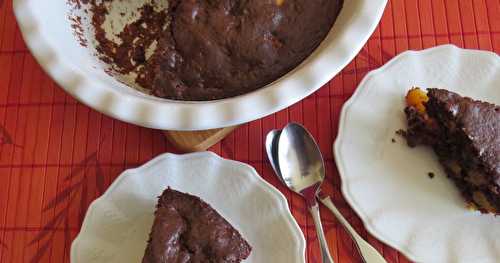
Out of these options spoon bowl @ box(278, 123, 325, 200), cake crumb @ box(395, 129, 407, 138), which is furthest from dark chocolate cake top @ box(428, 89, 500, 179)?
spoon bowl @ box(278, 123, 325, 200)

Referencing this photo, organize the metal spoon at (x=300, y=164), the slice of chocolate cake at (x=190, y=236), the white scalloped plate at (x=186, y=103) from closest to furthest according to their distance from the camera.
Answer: the white scalloped plate at (x=186, y=103)
the slice of chocolate cake at (x=190, y=236)
the metal spoon at (x=300, y=164)

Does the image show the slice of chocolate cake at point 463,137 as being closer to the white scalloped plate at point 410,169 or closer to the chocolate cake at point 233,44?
the white scalloped plate at point 410,169

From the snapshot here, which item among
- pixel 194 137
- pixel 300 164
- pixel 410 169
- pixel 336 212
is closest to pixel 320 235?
pixel 336 212

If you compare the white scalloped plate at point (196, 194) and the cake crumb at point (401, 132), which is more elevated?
the cake crumb at point (401, 132)

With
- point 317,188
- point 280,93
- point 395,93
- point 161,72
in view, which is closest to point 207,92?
point 161,72

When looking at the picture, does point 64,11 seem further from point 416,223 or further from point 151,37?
point 416,223

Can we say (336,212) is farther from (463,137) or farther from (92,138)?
(92,138)

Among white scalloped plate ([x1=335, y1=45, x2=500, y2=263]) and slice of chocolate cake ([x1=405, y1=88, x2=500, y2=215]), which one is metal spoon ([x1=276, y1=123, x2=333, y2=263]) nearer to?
white scalloped plate ([x1=335, y1=45, x2=500, y2=263])

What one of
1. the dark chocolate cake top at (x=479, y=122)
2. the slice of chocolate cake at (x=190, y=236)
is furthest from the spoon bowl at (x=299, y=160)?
the dark chocolate cake top at (x=479, y=122)
